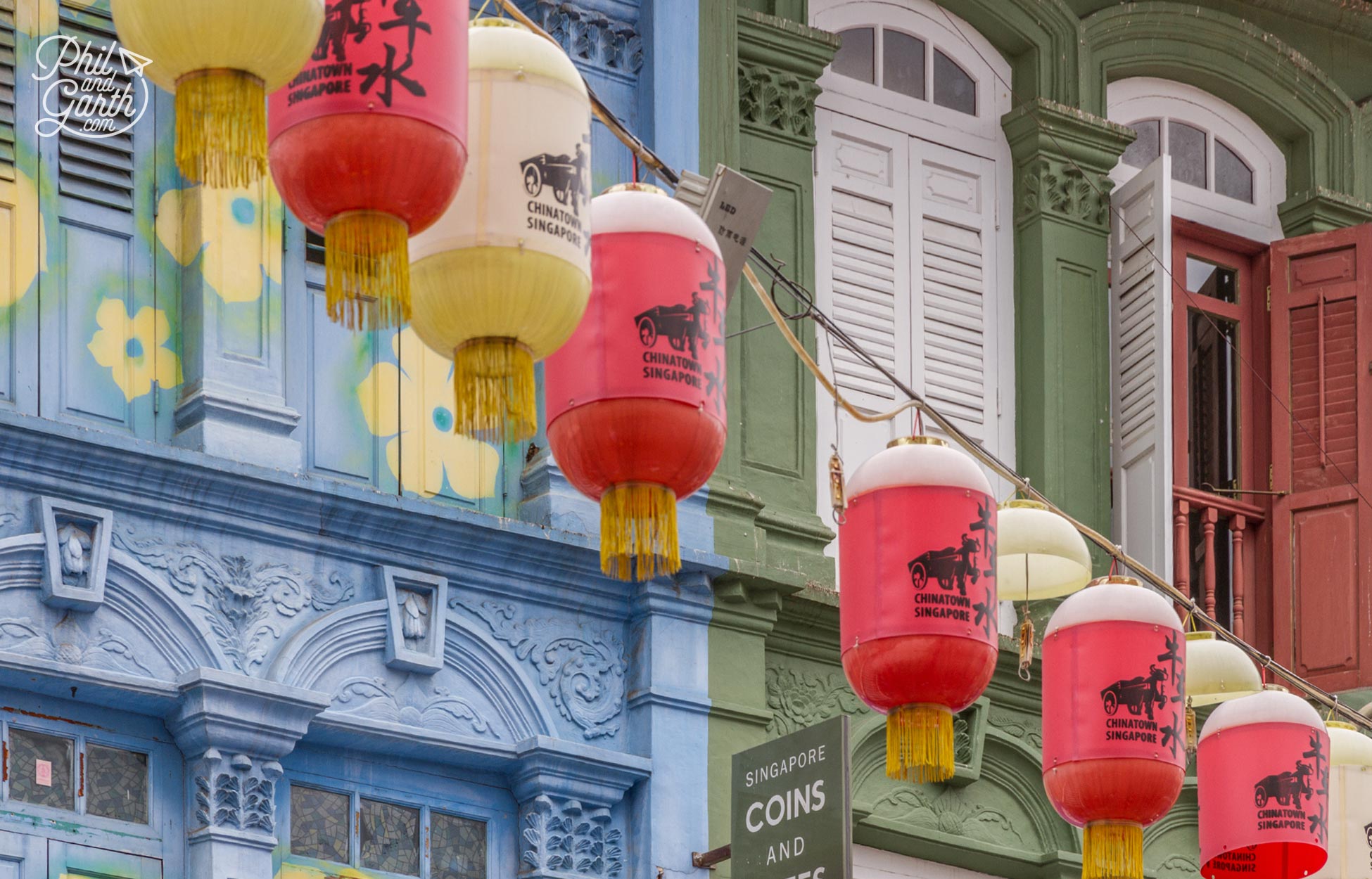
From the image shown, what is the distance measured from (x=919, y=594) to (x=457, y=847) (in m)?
2.59

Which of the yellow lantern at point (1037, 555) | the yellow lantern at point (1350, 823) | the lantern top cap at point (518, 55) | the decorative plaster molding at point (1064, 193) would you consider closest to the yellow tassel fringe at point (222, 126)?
the lantern top cap at point (518, 55)

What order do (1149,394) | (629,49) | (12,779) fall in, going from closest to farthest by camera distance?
(12,779)
(629,49)
(1149,394)

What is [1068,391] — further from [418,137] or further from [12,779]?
[418,137]

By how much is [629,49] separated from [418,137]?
18.1 feet

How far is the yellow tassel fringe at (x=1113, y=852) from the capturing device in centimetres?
901

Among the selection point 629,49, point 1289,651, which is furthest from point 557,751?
point 1289,651

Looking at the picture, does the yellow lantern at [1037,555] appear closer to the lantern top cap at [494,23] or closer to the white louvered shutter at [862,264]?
the white louvered shutter at [862,264]

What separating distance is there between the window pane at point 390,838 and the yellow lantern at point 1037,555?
2272 millimetres

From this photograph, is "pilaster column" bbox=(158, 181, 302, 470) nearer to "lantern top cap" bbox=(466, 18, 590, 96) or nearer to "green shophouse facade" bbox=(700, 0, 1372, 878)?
"green shophouse facade" bbox=(700, 0, 1372, 878)

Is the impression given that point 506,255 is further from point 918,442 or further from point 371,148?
point 918,442

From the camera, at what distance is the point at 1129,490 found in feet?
42.4

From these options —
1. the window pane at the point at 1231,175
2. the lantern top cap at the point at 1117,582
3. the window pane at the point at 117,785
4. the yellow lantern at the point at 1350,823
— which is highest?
the window pane at the point at 1231,175

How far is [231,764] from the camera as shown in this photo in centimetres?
969

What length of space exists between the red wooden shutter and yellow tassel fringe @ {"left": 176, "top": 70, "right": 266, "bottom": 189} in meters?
8.20
